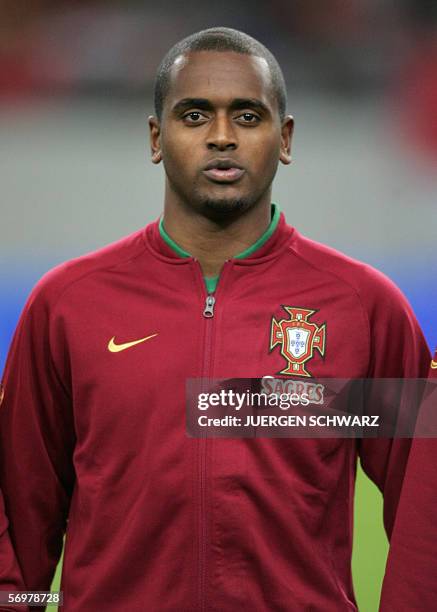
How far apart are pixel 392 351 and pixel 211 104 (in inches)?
17.7

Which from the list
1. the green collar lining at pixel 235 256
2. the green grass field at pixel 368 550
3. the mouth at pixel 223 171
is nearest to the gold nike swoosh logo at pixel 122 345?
the green collar lining at pixel 235 256

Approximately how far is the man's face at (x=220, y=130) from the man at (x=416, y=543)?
37 cm

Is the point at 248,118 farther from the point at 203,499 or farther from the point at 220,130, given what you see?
the point at 203,499

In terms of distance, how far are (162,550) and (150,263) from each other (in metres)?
0.42

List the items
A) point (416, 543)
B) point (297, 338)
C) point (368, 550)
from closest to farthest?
point (416, 543) → point (297, 338) → point (368, 550)

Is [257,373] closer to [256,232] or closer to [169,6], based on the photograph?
[256,232]

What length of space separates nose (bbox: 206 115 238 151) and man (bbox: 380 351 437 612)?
42cm

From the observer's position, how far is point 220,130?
1.47 m

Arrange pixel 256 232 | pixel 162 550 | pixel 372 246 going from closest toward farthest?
pixel 162 550 → pixel 256 232 → pixel 372 246

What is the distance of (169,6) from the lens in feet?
15.6

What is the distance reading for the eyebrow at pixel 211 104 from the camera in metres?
1.49

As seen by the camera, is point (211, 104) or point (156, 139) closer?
point (211, 104)

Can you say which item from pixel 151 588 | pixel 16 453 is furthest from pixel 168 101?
pixel 151 588

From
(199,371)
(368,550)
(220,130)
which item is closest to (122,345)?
(199,371)
